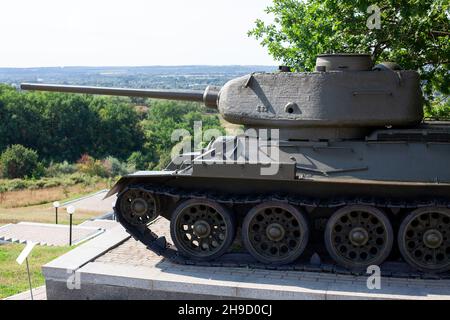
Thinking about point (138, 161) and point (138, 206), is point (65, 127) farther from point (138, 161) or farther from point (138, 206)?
point (138, 206)

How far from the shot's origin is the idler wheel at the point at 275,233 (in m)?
10.5

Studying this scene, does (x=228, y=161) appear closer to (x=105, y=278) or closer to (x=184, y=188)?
(x=184, y=188)

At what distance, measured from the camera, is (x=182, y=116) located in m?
112

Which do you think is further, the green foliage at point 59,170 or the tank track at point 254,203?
the green foliage at point 59,170

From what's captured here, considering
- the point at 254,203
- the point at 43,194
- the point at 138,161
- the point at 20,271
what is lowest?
the point at 138,161

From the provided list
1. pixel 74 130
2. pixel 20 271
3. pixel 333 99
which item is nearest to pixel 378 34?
pixel 333 99

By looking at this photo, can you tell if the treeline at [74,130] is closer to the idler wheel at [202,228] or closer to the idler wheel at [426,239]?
the idler wheel at [202,228]

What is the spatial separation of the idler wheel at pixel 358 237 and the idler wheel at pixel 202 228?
1.79m

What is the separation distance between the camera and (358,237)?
10359 millimetres

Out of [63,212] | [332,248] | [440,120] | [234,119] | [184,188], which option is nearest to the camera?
[332,248]

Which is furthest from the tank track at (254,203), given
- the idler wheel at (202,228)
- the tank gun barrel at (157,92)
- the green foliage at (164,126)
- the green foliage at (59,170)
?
the green foliage at (59,170)

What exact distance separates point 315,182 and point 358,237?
4.06 feet

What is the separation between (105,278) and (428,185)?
5.58m
